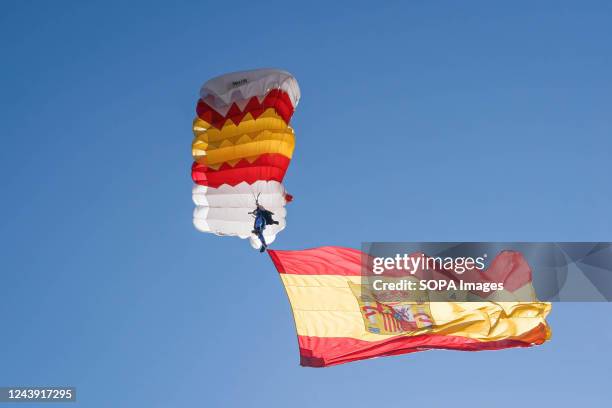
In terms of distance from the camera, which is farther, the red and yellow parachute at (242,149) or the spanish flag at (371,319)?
the red and yellow parachute at (242,149)

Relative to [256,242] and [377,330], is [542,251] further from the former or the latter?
[256,242]

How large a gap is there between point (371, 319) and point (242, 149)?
4.64 metres

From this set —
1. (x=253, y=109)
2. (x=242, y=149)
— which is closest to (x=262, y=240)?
(x=242, y=149)

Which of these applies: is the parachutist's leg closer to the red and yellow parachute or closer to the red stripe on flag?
the red and yellow parachute

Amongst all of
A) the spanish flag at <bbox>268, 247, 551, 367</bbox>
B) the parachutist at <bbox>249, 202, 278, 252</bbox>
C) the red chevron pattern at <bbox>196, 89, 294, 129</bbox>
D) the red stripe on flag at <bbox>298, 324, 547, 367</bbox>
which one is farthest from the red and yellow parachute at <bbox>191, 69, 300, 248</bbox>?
the red stripe on flag at <bbox>298, 324, 547, 367</bbox>

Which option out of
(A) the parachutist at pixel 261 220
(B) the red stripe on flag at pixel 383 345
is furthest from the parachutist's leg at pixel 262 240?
(B) the red stripe on flag at pixel 383 345

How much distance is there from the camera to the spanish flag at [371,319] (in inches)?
747

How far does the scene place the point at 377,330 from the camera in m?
19.3

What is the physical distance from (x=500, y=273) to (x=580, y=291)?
2.08 metres

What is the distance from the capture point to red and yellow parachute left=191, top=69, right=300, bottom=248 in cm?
1962

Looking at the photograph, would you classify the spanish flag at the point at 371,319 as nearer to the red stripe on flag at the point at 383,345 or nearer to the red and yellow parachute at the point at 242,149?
the red stripe on flag at the point at 383,345

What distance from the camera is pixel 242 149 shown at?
1991 cm

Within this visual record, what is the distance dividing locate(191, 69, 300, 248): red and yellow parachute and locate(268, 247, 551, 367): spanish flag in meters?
1.26

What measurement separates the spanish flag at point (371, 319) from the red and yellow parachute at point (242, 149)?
126 centimetres
